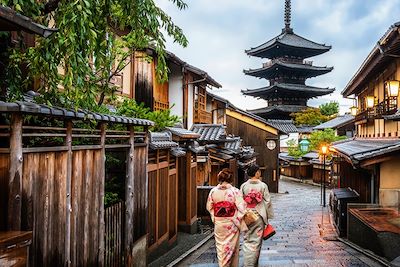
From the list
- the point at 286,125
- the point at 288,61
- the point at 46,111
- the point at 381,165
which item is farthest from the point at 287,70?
the point at 46,111

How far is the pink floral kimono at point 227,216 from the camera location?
7.55 meters

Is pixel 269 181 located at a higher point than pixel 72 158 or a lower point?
lower

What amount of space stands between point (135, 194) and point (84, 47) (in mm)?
3849

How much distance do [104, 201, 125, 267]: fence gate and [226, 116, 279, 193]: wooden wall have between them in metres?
28.6

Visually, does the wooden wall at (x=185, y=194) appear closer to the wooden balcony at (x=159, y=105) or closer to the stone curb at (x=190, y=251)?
the stone curb at (x=190, y=251)

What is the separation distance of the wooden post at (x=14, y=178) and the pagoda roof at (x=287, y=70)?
1949 inches

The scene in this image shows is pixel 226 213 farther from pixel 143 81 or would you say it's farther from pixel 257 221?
pixel 143 81

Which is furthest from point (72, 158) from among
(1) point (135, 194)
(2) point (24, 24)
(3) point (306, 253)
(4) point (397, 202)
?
(4) point (397, 202)

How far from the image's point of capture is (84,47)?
5.46 m

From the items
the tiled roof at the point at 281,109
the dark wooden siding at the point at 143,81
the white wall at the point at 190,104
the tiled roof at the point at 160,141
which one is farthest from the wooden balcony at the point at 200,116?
the tiled roof at the point at 281,109

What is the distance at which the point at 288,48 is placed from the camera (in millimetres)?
54531

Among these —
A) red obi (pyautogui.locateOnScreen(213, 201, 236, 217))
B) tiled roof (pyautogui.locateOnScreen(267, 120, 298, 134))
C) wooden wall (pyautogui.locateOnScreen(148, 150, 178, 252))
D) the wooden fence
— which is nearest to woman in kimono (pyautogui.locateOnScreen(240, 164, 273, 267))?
red obi (pyautogui.locateOnScreen(213, 201, 236, 217))

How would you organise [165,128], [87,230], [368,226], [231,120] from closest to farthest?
1. [87,230]
2. [368,226]
3. [165,128]
4. [231,120]

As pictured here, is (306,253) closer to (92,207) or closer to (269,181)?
(92,207)
